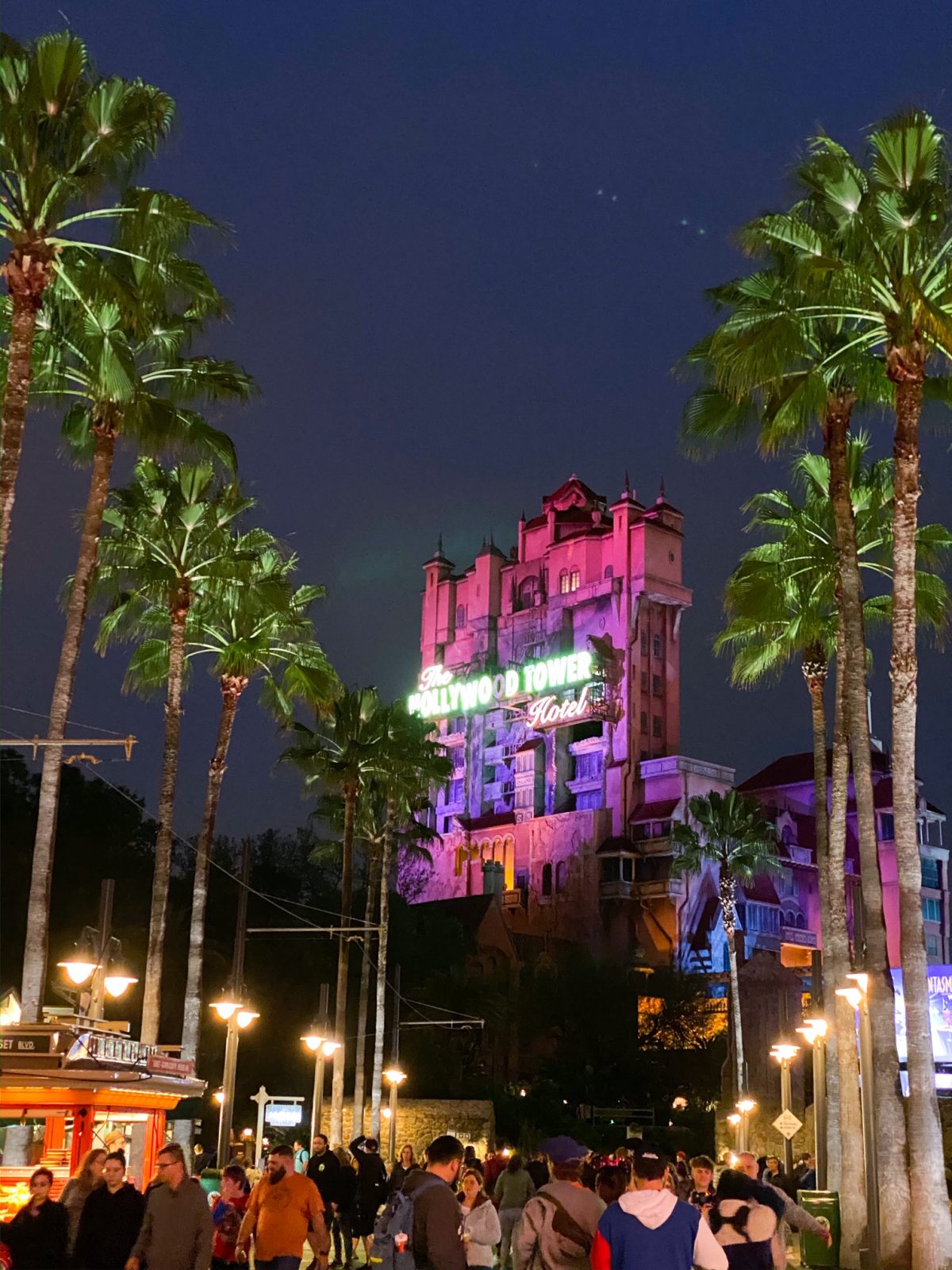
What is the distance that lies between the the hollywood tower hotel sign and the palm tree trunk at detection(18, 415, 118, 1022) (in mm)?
64138

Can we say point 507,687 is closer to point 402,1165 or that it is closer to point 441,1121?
point 441,1121

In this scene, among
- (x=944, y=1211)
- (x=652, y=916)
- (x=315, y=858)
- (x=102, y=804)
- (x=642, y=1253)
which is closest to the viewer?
(x=642, y=1253)

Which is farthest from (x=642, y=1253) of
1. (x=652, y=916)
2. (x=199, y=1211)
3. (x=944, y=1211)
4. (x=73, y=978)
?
(x=652, y=916)

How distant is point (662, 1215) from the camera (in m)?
7.63

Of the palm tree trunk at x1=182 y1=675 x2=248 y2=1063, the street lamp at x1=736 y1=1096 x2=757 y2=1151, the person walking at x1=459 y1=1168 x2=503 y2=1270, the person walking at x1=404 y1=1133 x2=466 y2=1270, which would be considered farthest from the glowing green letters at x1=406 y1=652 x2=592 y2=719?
the person walking at x1=404 y1=1133 x2=466 y2=1270

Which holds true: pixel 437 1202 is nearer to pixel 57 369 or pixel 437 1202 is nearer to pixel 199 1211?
pixel 199 1211

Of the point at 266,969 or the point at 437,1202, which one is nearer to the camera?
the point at 437,1202

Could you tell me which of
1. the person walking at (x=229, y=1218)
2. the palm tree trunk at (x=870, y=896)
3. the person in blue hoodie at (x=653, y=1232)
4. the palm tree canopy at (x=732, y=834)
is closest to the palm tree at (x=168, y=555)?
the palm tree trunk at (x=870, y=896)

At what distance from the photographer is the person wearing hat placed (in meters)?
8.89

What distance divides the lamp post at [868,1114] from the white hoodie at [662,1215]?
14525mm

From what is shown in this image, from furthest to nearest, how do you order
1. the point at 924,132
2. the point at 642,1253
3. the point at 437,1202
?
the point at 924,132 < the point at 437,1202 < the point at 642,1253

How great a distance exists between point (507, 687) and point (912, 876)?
75.2m

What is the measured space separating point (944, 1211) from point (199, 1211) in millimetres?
12728

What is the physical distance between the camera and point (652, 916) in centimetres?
8344
